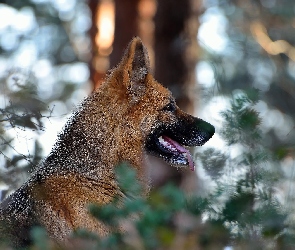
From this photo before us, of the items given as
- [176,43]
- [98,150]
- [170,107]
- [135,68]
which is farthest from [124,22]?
[98,150]

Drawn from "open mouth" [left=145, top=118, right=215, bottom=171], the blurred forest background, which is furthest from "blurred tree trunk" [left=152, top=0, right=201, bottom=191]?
"open mouth" [left=145, top=118, right=215, bottom=171]

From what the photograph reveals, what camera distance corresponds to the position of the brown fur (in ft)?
19.4

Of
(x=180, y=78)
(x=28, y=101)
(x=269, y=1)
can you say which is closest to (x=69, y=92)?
(x=269, y=1)

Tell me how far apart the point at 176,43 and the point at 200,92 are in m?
1.87

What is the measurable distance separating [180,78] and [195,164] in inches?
201

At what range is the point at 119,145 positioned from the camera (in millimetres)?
6758

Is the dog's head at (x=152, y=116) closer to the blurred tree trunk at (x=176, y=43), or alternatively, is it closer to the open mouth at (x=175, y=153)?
the open mouth at (x=175, y=153)

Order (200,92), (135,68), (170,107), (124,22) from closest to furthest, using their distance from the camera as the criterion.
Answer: (135,68), (170,107), (200,92), (124,22)

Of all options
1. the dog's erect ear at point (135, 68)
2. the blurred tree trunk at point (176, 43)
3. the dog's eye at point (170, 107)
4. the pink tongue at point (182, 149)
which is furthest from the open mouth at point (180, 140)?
the blurred tree trunk at point (176, 43)

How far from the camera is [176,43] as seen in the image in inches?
496

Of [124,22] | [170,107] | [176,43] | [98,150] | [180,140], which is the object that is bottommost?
[98,150]

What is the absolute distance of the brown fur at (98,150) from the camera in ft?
19.4

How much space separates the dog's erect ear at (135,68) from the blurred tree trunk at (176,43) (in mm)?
5159

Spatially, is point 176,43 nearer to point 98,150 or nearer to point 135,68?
point 135,68
